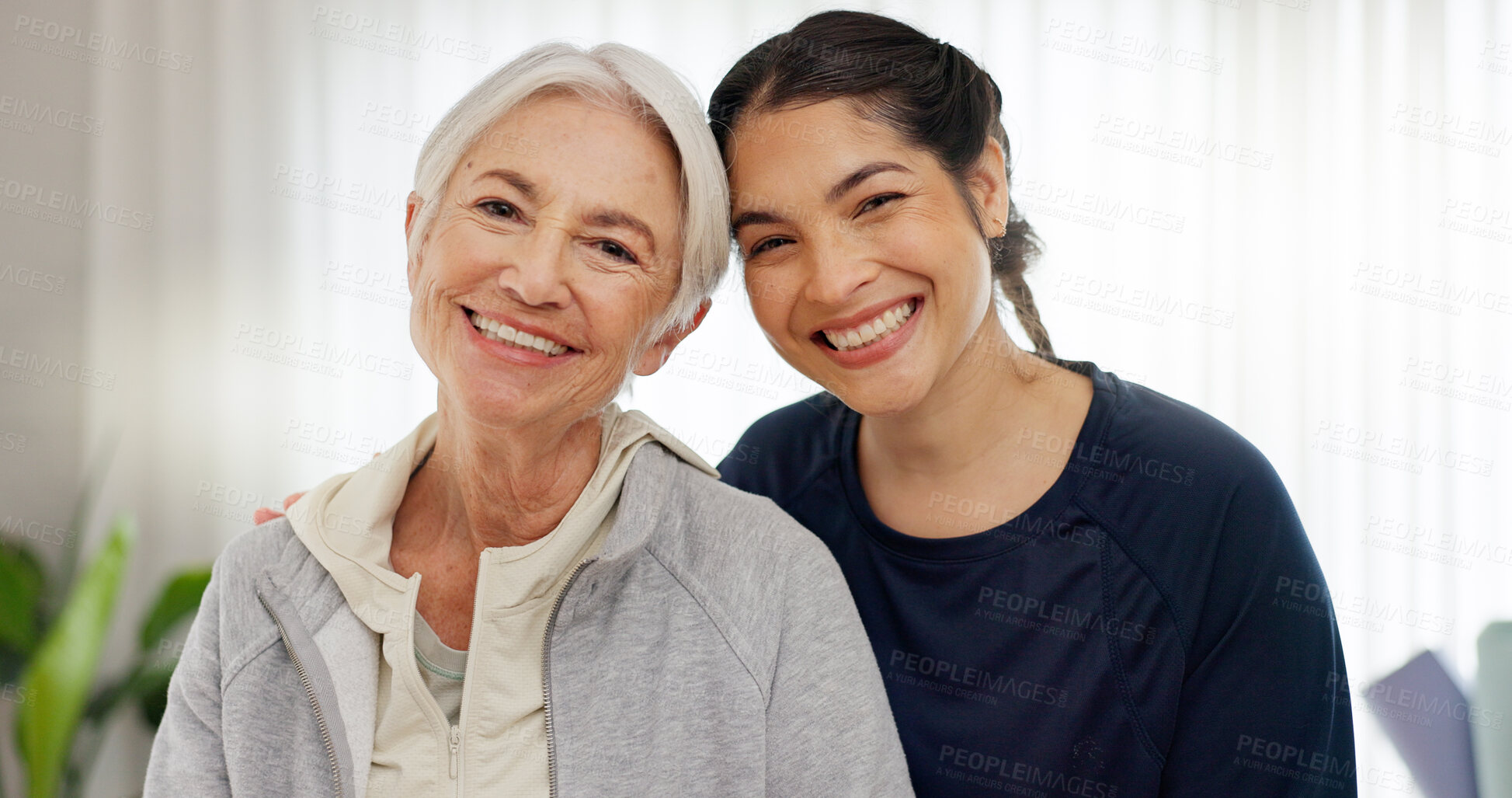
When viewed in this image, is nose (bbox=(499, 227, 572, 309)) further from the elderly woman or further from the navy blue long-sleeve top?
the navy blue long-sleeve top

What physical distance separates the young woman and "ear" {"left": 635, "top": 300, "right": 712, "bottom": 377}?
0.08m

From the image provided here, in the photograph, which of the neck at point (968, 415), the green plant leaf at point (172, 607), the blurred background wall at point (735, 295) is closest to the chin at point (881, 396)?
the neck at point (968, 415)

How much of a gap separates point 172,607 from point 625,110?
2.07 metres

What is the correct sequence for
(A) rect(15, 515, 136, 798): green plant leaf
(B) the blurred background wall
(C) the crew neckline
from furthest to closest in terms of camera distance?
(B) the blurred background wall → (A) rect(15, 515, 136, 798): green plant leaf → (C) the crew neckline

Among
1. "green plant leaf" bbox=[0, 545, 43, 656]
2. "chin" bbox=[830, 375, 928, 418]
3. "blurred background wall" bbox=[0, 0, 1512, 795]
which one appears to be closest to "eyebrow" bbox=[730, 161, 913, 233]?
"chin" bbox=[830, 375, 928, 418]

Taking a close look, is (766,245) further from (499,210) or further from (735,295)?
(735,295)

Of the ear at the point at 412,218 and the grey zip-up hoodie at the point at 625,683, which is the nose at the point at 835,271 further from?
the ear at the point at 412,218

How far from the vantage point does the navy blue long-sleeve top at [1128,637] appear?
121 cm

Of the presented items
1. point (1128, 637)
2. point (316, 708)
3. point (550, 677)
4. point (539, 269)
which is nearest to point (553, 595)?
point (550, 677)

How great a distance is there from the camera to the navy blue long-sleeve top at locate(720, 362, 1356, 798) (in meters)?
1.21

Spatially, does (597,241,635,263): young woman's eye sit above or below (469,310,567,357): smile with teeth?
above

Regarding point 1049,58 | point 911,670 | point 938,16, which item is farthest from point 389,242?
point 911,670

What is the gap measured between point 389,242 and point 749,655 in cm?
235

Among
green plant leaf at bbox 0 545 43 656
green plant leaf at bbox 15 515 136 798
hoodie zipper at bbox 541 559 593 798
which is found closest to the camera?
hoodie zipper at bbox 541 559 593 798
